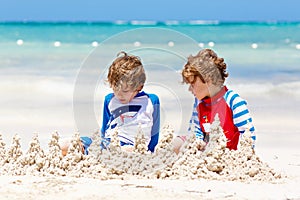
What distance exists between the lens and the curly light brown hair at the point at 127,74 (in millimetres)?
3635

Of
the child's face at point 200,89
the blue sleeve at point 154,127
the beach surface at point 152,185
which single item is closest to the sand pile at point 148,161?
the beach surface at point 152,185

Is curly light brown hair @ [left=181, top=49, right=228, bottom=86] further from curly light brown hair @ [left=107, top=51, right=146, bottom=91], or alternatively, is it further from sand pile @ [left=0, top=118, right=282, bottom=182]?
sand pile @ [left=0, top=118, right=282, bottom=182]

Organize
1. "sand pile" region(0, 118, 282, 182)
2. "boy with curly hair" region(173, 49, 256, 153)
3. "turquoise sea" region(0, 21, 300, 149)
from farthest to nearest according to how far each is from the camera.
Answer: "turquoise sea" region(0, 21, 300, 149) < "boy with curly hair" region(173, 49, 256, 153) < "sand pile" region(0, 118, 282, 182)

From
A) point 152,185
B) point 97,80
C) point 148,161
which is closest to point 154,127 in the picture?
point 148,161

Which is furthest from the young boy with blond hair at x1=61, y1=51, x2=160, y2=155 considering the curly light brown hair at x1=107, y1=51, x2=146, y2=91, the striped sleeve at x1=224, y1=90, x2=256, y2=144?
the striped sleeve at x1=224, y1=90, x2=256, y2=144

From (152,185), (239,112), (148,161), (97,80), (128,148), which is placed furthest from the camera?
(97,80)

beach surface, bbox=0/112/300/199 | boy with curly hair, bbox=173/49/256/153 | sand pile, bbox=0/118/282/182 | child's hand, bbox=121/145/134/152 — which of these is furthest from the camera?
boy with curly hair, bbox=173/49/256/153

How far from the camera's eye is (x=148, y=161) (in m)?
3.32

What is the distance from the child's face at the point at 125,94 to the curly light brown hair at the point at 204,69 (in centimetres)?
33

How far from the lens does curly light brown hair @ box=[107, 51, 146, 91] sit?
3.63m

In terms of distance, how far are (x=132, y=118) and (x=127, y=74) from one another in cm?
26

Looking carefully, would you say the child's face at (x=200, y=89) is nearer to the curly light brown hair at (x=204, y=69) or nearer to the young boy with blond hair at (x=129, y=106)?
the curly light brown hair at (x=204, y=69)

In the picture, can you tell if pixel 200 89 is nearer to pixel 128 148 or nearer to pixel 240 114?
pixel 240 114

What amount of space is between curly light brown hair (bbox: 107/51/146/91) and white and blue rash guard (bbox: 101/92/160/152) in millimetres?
81
